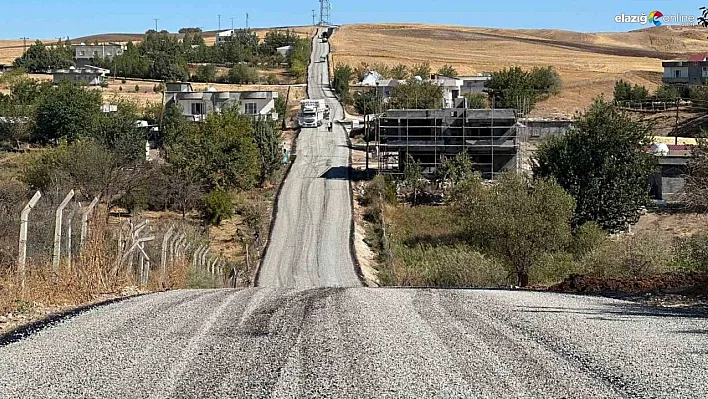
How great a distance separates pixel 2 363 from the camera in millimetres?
7727

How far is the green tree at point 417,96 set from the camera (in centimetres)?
8838

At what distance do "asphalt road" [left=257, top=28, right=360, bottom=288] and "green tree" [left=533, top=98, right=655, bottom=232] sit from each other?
1397cm

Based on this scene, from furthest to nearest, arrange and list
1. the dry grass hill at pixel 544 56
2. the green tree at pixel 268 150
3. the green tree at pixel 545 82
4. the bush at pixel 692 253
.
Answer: the dry grass hill at pixel 544 56, the green tree at pixel 545 82, the green tree at pixel 268 150, the bush at pixel 692 253

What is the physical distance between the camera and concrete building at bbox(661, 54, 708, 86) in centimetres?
11144

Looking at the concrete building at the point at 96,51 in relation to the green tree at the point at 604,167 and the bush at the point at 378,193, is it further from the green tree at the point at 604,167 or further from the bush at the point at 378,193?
the green tree at the point at 604,167

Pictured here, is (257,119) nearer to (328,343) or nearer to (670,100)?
(670,100)

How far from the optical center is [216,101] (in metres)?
95.8

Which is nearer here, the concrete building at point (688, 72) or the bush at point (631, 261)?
the bush at point (631, 261)

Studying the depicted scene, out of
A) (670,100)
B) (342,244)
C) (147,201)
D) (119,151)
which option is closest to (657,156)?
(342,244)

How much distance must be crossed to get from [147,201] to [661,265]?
133 feet

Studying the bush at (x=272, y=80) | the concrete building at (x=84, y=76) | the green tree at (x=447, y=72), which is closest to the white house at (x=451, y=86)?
the green tree at (x=447, y=72)

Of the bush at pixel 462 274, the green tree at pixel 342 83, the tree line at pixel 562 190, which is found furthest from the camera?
the green tree at pixel 342 83

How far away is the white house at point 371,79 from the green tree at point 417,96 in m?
31.6

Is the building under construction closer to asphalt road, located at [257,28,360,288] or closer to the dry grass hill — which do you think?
asphalt road, located at [257,28,360,288]
